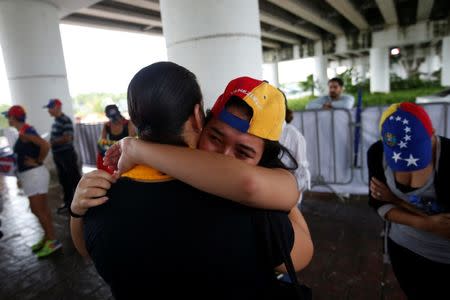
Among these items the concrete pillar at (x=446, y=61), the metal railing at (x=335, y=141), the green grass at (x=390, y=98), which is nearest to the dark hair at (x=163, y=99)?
the metal railing at (x=335, y=141)

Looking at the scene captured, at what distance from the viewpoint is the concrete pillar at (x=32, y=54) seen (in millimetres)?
8359

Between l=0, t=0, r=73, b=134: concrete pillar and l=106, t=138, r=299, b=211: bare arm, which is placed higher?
l=0, t=0, r=73, b=134: concrete pillar

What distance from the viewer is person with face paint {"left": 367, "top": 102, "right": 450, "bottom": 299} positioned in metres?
1.60

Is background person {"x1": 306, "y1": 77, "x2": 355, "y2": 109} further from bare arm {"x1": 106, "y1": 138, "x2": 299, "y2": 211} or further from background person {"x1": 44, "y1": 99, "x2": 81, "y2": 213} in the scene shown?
bare arm {"x1": 106, "y1": 138, "x2": 299, "y2": 211}

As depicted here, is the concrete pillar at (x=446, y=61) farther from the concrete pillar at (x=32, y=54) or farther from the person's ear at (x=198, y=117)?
the person's ear at (x=198, y=117)

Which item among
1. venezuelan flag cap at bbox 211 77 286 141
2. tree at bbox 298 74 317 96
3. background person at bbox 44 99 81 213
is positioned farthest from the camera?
tree at bbox 298 74 317 96

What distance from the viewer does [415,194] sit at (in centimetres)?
174

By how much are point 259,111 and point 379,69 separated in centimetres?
2626

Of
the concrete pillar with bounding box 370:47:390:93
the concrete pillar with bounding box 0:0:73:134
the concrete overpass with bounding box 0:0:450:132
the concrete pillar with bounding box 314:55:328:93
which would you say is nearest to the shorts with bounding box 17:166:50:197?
the concrete overpass with bounding box 0:0:450:132

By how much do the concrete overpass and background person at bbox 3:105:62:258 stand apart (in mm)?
2271

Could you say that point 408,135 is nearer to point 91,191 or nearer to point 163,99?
point 163,99

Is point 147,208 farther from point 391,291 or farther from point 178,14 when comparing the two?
point 178,14

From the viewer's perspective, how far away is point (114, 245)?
0.90m

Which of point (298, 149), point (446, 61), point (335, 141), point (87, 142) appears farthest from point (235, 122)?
point (446, 61)
